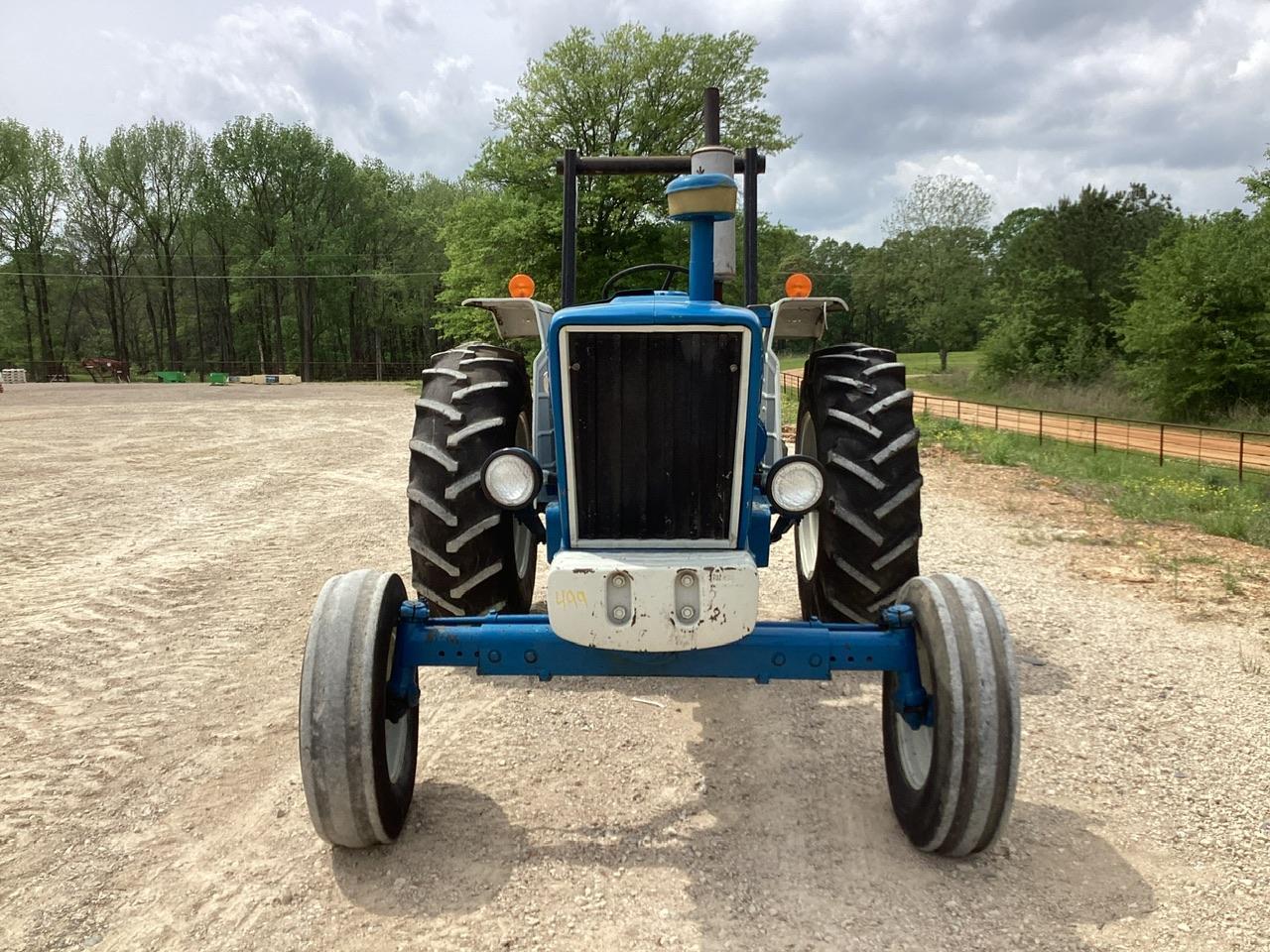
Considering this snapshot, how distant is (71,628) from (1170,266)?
25128 millimetres

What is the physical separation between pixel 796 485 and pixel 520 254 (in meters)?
22.4

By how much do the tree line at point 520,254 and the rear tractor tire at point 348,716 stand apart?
1904 cm

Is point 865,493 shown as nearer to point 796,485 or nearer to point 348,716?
point 796,485

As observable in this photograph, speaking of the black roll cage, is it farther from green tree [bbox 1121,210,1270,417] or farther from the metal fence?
green tree [bbox 1121,210,1270,417]

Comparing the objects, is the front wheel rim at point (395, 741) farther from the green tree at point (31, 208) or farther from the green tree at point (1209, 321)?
the green tree at point (31, 208)

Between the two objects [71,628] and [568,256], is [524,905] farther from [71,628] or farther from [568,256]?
[71,628]

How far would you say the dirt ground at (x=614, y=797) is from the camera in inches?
101

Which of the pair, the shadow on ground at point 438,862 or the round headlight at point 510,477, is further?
the round headlight at point 510,477

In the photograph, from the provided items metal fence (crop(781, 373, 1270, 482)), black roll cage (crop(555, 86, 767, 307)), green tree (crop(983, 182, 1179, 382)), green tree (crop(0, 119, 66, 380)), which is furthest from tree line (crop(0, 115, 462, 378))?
black roll cage (crop(555, 86, 767, 307))

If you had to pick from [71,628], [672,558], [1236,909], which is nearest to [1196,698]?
[1236,909]

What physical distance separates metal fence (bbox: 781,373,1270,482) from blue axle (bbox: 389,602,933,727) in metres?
9.95

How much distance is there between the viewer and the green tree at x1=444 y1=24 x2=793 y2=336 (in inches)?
967

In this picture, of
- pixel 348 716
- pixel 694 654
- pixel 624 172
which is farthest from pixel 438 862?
pixel 624 172

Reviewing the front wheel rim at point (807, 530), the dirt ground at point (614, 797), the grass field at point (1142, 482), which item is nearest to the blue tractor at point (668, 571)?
the dirt ground at point (614, 797)
